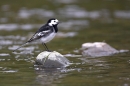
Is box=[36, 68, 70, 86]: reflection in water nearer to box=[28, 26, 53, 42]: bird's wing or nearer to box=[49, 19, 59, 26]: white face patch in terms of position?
box=[28, 26, 53, 42]: bird's wing

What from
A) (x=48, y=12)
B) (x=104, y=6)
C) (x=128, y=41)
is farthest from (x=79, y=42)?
(x=104, y=6)

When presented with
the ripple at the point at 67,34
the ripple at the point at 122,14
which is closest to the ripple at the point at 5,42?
the ripple at the point at 67,34

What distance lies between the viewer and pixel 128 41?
61.7 feet

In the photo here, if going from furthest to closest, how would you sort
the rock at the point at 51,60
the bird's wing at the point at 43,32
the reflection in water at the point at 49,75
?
the bird's wing at the point at 43,32
the rock at the point at 51,60
the reflection in water at the point at 49,75

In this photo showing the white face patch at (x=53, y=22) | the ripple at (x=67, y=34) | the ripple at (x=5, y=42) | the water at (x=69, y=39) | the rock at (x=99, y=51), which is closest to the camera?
the water at (x=69, y=39)

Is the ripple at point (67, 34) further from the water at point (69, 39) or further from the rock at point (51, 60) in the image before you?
the rock at point (51, 60)

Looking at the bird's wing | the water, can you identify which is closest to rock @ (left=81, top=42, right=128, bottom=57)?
the water

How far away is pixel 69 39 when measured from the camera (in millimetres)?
20125

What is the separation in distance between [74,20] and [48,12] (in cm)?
326

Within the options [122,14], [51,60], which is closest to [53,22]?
[51,60]

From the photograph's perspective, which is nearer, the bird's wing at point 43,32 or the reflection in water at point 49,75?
the reflection in water at point 49,75

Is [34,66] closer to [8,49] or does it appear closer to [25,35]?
[8,49]

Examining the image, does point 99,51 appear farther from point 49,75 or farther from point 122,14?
point 122,14

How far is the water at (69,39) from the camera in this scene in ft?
39.5
